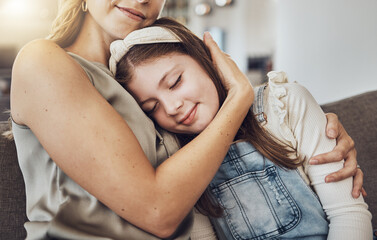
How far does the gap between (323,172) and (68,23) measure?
2.89ft

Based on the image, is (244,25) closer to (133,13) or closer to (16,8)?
(16,8)

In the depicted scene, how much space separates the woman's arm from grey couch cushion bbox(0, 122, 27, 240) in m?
0.30

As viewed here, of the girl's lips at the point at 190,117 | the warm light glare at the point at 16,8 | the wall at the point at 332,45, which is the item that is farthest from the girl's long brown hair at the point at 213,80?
the warm light glare at the point at 16,8

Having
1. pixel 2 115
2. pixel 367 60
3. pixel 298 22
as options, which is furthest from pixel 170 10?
pixel 2 115

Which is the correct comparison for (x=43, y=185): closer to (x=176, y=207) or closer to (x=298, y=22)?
(x=176, y=207)

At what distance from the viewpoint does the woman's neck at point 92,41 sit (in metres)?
1.04

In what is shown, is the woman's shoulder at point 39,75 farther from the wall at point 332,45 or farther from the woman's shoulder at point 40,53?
the wall at point 332,45

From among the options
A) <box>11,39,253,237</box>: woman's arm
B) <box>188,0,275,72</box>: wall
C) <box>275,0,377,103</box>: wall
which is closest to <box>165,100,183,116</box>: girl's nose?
<box>11,39,253,237</box>: woman's arm

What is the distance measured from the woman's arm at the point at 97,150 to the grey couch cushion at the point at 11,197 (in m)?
0.30

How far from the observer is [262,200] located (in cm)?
89

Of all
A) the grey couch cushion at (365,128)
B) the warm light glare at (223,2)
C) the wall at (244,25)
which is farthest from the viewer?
the warm light glare at (223,2)

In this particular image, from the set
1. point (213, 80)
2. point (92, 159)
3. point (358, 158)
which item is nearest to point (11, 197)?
point (92, 159)

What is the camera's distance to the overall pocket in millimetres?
874

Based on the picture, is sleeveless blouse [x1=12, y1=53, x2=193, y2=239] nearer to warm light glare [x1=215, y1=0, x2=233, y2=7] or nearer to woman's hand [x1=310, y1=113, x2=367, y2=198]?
woman's hand [x1=310, y1=113, x2=367, y2=198]
